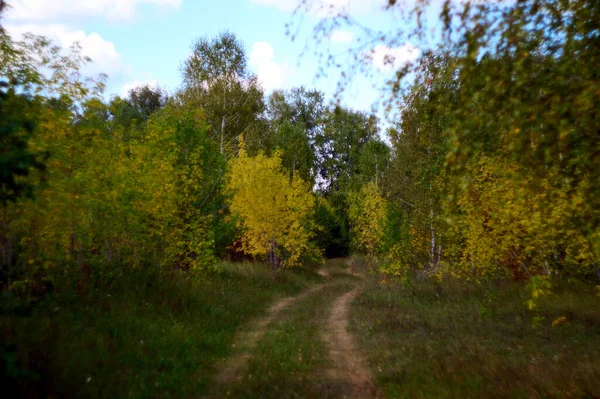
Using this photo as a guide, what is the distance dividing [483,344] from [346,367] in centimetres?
355

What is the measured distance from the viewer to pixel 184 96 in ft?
114

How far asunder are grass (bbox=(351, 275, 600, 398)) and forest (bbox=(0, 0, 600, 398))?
0.07m

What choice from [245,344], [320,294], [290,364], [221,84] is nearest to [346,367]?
[290,364]

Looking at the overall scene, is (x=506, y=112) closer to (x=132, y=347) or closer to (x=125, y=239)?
(x=132, y=347)

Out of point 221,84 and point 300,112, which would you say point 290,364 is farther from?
point 300,112

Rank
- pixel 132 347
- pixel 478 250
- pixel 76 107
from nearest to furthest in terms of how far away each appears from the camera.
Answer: pixel 132 347, pixel 76 107, pixel 478 250

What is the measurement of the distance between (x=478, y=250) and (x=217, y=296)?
9.94 m

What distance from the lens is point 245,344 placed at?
1116 cm

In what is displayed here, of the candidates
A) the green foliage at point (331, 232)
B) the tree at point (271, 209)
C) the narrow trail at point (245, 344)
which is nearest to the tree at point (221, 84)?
the tree at point (271, 209)

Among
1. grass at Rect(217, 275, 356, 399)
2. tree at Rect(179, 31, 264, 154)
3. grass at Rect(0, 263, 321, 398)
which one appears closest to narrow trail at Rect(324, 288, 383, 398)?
grass at Rect(217, 275, 356, 399)

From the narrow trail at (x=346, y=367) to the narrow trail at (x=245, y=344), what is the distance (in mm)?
1998

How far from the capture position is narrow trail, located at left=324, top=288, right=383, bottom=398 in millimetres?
7506

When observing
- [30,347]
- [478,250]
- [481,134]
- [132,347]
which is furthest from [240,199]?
[481,134]

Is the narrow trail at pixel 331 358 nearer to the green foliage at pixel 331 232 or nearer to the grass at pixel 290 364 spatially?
the grass at pixel 290 364
